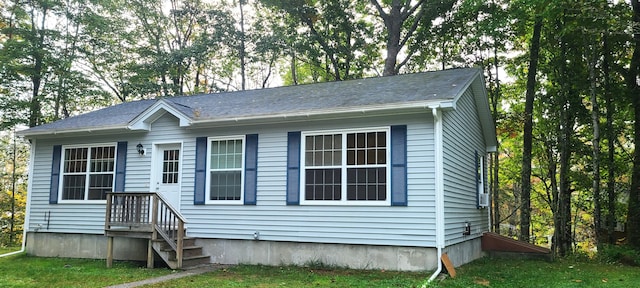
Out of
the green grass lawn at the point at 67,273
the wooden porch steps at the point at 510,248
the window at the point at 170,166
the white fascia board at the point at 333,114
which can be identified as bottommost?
the green grass lawn at the point at 67,273

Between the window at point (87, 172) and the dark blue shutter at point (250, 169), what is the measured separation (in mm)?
3644

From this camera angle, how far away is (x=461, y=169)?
10.0 meters

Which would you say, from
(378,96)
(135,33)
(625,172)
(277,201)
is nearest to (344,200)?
(277,201)

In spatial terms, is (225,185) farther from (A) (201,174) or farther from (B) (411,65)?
(B) (411,65)

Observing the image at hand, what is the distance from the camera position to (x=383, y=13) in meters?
21.1

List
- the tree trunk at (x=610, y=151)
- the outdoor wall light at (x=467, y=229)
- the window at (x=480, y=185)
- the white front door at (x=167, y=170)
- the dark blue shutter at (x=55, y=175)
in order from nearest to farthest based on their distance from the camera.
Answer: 1. the outdoor wall light at (x=467, y=229)
2. the white front door at (x=167, y=170)
3. the dark blue shutter at (x=55, y=175)
4. the window at (x=480, y=185)
5. the tree trunk at (x=610, y=151)

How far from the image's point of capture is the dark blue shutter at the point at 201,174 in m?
9.94

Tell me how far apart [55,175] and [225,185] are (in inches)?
190

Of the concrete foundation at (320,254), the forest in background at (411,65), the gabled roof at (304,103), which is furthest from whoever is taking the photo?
the forest in background at (411,65)

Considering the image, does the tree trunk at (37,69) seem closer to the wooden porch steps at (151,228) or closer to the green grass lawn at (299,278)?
the wooden porch steps at (151,228)

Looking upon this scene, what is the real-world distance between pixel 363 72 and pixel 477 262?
13.6 m

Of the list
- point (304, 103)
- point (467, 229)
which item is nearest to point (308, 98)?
point (304, 103)

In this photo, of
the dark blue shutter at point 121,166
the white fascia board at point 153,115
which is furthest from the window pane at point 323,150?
the dark blue shutter at point 121,166

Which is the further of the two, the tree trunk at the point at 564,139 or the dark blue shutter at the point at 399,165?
the tree trunk at the point at 564,139
